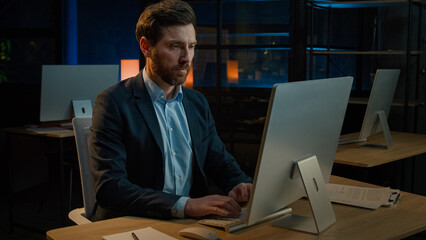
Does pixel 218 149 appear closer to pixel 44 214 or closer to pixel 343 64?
pixel 44 214

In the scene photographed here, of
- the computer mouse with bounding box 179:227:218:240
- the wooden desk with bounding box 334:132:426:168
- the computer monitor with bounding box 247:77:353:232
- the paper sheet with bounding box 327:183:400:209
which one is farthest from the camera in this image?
the wooden desk with bounding box 334:132:426:168

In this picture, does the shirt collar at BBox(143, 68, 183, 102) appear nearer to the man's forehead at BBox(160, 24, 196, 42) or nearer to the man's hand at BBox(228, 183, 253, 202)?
the man's forehead at BBox(160, 24, 196, 42)

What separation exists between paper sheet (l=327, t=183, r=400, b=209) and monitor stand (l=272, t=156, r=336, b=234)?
270mm

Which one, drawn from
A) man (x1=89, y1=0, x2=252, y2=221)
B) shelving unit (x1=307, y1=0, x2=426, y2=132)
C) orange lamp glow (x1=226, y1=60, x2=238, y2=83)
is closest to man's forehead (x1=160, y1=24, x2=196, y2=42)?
man (x1=89, y1=0, x2=252, y2=221)

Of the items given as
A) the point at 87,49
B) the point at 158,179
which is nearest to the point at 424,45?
the point at 158,179

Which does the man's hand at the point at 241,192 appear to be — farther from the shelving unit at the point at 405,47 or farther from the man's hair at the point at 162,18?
the shelving unit at the point at 405,47

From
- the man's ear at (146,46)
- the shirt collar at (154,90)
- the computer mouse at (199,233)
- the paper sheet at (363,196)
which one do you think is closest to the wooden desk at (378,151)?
the paper sheet at (363,196)

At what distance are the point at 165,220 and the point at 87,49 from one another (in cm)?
486

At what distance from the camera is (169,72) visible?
1.84m

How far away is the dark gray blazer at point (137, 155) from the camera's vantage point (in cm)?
169

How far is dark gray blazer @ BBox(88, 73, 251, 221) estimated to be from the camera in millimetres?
1688

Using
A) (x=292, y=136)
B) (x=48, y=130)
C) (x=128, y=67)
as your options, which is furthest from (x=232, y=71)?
(x=292, y=136)

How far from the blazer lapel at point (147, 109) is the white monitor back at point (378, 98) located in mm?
1520

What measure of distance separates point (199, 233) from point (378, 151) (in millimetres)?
1926
